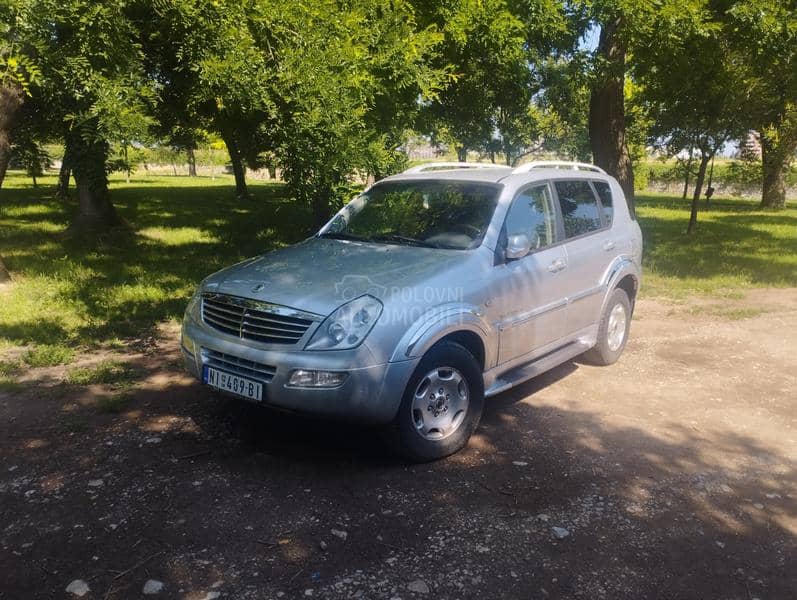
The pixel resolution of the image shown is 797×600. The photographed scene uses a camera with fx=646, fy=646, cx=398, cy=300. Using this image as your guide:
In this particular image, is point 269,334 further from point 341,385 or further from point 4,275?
point 4,275

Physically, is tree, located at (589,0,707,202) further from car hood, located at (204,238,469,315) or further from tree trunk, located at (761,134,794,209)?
tree trunk, located at (761,134,794,209)

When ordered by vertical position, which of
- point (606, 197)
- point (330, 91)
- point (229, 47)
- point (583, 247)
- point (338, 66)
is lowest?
point (583, 247)

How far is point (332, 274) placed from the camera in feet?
Answer: 13.7

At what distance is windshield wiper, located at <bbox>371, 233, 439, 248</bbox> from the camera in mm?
4660

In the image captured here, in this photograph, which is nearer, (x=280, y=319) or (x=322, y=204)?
(x=280, y=319)

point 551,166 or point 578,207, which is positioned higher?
point 551,166

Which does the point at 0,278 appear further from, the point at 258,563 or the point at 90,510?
the point at 258,563

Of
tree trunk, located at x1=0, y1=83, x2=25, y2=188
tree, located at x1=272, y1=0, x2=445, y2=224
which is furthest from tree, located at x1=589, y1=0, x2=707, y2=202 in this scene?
tree trunk, located at x1=0, y1=83, x2=25, y2=188

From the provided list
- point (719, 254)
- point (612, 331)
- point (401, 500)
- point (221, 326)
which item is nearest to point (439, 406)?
point (401, 500)

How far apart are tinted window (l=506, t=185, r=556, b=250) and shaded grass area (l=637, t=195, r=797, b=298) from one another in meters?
5.43

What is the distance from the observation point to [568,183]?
219 inches

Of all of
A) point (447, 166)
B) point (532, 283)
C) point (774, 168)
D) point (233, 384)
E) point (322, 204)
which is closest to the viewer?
point (233, 384)

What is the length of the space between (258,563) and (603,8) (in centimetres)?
958

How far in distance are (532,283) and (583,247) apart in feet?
3.05
